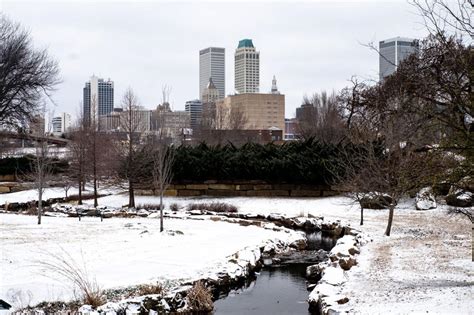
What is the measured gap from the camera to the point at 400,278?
1074 centimetres

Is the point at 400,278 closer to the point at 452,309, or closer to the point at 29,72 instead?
the point at 452,309

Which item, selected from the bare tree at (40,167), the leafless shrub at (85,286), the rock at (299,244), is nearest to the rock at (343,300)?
the leafless shrub at (85,286)

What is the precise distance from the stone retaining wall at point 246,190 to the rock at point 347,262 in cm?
1465

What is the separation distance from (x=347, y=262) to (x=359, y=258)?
973 mm

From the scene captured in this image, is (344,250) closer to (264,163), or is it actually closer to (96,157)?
(264,163)

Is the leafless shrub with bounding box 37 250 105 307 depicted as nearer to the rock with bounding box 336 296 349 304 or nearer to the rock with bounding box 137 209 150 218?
the rock with bounding box 336 296 349 304

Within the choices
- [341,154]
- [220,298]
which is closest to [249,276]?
[220,298]

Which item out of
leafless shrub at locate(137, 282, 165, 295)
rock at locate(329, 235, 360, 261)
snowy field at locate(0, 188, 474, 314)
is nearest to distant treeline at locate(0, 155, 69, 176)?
snowy field at locate(0, 188, 474, 314)

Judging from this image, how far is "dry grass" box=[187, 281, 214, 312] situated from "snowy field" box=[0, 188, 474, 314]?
984 mm

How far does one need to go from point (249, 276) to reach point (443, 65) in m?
6.50

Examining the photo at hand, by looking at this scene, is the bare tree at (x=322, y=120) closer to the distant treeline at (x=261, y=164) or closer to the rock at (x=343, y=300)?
the distant treeline at (x=261, y=164)

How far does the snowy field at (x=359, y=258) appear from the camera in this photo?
9.10 metres

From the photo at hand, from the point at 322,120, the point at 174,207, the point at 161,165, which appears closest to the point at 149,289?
the point at 161,165

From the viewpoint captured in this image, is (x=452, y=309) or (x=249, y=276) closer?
(x=452, y=309)
